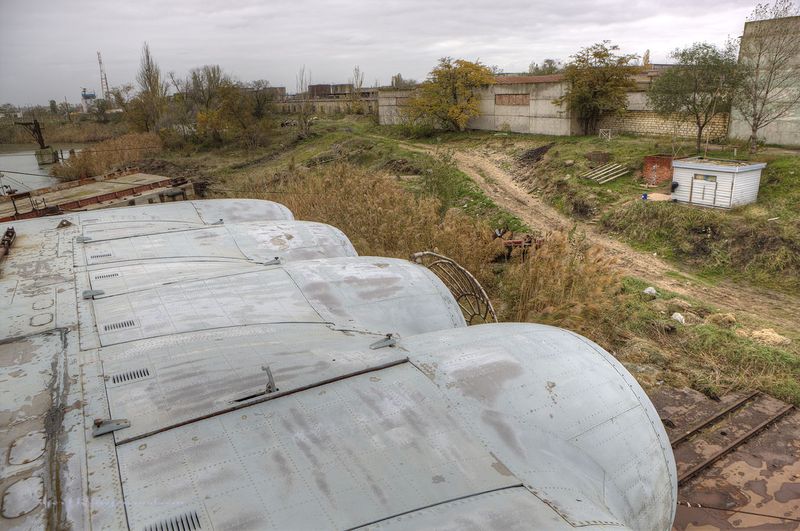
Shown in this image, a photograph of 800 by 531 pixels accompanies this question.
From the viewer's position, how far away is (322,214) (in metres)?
18.8

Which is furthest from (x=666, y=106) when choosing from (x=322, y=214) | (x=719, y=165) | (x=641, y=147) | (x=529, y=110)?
(x=322, y=214)

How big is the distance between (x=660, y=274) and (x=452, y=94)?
87.1 ft

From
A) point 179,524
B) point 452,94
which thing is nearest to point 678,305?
point 179,524

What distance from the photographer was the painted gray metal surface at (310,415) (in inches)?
171

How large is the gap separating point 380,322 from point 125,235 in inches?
315

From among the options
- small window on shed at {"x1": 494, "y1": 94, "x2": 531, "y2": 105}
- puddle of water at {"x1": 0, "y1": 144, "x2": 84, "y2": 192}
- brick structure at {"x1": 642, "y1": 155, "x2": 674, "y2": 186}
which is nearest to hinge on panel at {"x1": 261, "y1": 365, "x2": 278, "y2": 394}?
brick structure at {"x1": 642, "y1": 155, "x2": 674, "y2": 186}

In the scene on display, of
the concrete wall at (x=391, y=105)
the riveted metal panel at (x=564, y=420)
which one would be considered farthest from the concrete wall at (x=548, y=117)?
the riveted metal panel at (x=564, y=420)

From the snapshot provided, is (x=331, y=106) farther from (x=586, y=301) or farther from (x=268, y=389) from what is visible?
(x=268, y=389)

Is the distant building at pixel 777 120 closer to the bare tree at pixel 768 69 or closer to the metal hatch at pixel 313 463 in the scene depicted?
the bare tree at pixel 768 69

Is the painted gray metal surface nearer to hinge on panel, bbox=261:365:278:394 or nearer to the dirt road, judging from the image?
hinge on panel, bbox=261:365:278:394

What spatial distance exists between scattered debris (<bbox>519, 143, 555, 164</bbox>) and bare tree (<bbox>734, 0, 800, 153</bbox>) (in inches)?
397

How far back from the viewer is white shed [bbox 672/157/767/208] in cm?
2030

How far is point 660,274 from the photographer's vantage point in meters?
18.5

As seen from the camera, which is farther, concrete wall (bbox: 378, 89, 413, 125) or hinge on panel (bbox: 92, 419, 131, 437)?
concrete wall (bbox: 378, 89, 413, 125)
